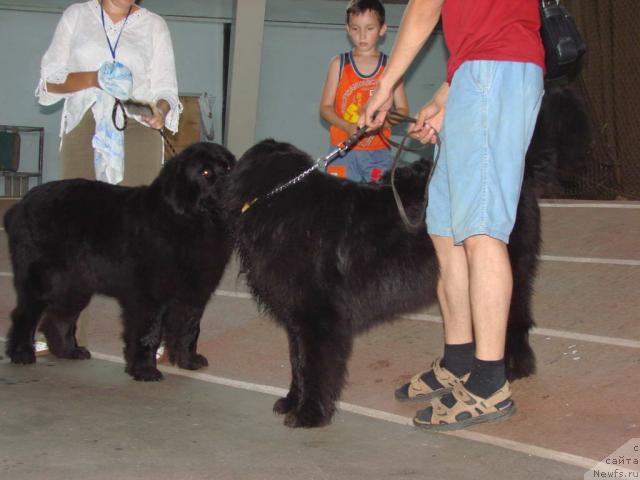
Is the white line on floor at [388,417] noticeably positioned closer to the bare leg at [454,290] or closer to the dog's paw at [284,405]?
the dog's paw at [284,405]

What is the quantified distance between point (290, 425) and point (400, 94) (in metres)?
2.63

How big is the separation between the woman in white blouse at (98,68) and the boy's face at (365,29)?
3.84ft

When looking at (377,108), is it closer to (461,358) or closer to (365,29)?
(461,358)

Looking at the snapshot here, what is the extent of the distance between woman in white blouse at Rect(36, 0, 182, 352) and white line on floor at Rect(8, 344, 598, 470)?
119 centimetres

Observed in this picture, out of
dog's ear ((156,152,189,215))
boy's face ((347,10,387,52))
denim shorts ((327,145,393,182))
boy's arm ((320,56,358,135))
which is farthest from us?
boy's arm ((320,56,358,135))

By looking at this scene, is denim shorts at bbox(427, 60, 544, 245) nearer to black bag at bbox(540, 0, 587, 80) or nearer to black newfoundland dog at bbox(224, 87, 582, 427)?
black bag at bbox(540, 0, 587, 80)

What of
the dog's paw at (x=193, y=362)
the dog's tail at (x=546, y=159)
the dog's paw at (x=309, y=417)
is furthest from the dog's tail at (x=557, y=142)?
the dog's paw at (x=193, y=362)

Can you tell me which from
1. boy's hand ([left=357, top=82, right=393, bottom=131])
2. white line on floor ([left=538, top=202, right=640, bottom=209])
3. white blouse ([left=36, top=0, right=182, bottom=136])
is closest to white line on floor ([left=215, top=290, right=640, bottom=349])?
boy's hand ([left=357, top=82, right=393, bottom=131])

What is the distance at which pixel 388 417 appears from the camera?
11.7 feet

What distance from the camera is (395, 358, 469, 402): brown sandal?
360 cm

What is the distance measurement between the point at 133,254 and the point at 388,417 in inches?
65.4

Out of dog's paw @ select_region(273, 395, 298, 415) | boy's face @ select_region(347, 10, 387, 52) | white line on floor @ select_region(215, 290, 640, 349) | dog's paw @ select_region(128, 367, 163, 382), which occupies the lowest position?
dog's paw @ select_region(128, 367, 163, 382)

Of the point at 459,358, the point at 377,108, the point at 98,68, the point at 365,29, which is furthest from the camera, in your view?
the point at 365,29

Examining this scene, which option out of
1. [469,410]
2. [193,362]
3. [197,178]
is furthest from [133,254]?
[469,410]
